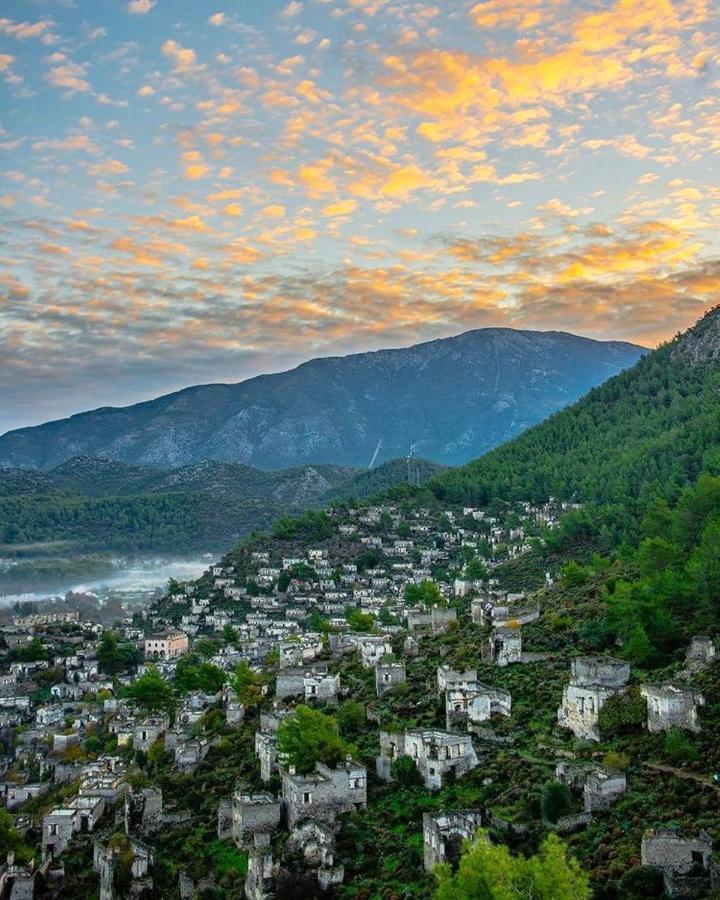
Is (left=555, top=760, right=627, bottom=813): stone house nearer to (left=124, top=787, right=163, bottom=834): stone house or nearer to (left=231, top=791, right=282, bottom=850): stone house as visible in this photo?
(left=231, top=791, right=282, bottom=850): stone house

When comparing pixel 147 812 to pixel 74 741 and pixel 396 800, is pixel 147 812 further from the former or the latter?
pixel 74 741

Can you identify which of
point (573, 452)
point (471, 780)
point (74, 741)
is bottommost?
point (74, 741)

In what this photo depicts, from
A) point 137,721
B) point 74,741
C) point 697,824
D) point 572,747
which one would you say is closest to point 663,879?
point 697,824

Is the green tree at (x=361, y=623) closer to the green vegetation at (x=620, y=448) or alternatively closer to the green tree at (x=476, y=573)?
the green tree at (x=476, y=573)

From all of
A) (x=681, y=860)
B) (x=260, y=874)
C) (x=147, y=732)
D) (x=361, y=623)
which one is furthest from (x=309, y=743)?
(x=361, y=623)

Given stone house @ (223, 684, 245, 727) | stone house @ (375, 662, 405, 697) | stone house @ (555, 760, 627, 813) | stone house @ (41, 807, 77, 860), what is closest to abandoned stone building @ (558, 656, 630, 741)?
stone house @ (555, 760, 627, 813)

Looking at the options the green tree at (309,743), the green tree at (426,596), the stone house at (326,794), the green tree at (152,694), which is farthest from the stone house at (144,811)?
the green tree at (426,596)
